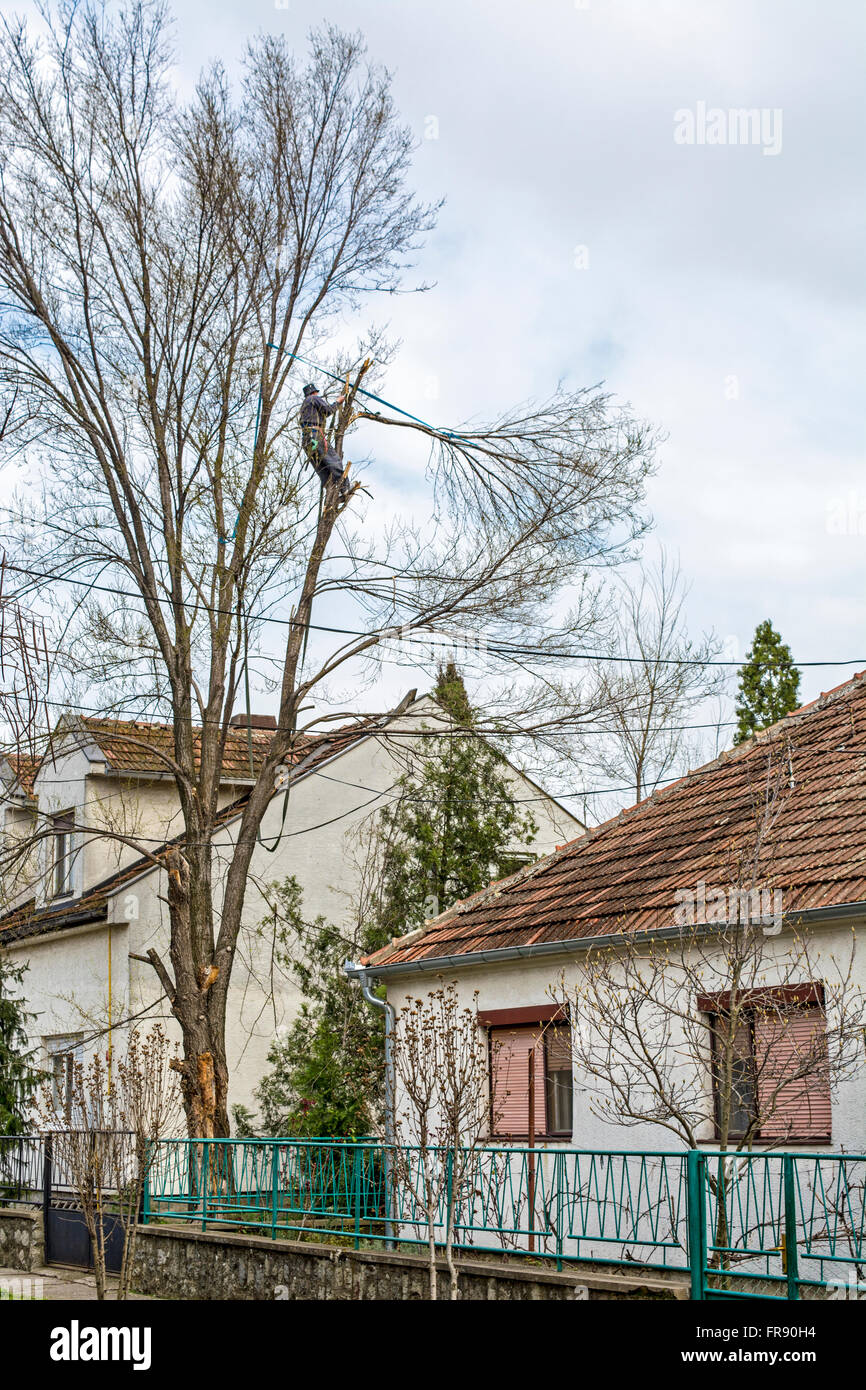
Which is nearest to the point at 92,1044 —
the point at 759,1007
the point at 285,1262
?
the point at 285,1262

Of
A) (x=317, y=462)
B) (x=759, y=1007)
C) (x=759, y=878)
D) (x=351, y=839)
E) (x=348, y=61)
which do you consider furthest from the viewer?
(x=351, y=839)

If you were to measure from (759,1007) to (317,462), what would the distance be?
360 inches

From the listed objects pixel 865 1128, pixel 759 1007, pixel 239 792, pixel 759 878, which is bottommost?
pixel 865 1128

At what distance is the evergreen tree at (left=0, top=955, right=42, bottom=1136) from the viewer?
19.2 metres

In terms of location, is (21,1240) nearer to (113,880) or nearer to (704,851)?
(113,880)

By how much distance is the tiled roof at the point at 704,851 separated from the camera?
38.1 ft

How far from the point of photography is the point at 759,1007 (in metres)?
10.2

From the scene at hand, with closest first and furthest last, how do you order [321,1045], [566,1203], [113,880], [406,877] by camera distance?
[566,1203], [321,1045], [406,877], [113,880]

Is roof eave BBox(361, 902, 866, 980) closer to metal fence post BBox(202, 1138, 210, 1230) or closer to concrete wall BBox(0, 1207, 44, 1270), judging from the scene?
metal fence post BBox(202, 1138, 210, 1230)

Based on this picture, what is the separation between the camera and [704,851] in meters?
13.1

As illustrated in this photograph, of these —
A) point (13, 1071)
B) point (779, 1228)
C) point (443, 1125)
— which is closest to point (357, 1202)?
point (443, 1125)

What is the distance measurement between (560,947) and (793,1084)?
8.61 feet
